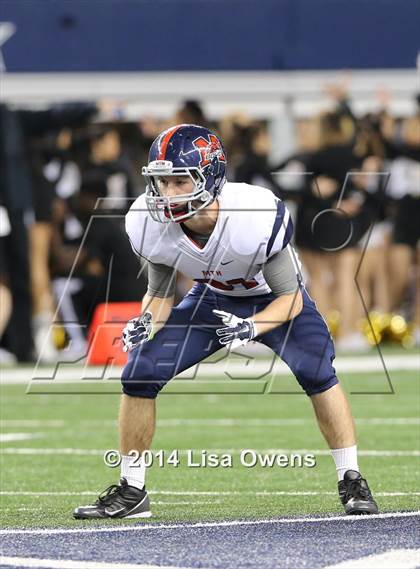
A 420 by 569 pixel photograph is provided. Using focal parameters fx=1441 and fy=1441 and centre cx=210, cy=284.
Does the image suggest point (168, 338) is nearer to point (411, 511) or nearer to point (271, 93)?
point (411, 511)

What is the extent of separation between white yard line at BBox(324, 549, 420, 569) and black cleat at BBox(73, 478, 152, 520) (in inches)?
58.6

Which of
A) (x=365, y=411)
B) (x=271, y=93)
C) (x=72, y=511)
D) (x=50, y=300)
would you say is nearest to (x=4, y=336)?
(x=50, y=300)

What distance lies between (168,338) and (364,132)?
29.1 ft

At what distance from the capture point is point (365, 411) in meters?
9.89

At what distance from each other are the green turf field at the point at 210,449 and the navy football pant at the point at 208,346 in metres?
0.55

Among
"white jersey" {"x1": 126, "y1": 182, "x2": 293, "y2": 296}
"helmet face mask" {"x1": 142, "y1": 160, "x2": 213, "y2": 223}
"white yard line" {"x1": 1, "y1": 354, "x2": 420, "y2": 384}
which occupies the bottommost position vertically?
"white yard line" {"x1": 1, "y1": 354, "x2": 420, "y2": 384}

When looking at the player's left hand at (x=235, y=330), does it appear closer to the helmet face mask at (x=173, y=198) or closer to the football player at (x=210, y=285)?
the football player at (x=210, y=285)

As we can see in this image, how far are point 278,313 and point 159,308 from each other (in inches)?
20.9

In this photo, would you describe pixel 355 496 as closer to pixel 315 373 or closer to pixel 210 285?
pixel 315 373

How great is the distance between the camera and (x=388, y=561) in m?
4.41

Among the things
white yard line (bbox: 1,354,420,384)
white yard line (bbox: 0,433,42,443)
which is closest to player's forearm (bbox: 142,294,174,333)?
white yard line (bbox: 0,433,42,443)

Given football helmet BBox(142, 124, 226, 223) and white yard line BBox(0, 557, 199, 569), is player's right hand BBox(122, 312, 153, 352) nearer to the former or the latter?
football helmet BBox(142, 124, 226, 223)

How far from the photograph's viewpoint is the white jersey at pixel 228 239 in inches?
220

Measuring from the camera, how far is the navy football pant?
18.7ft
